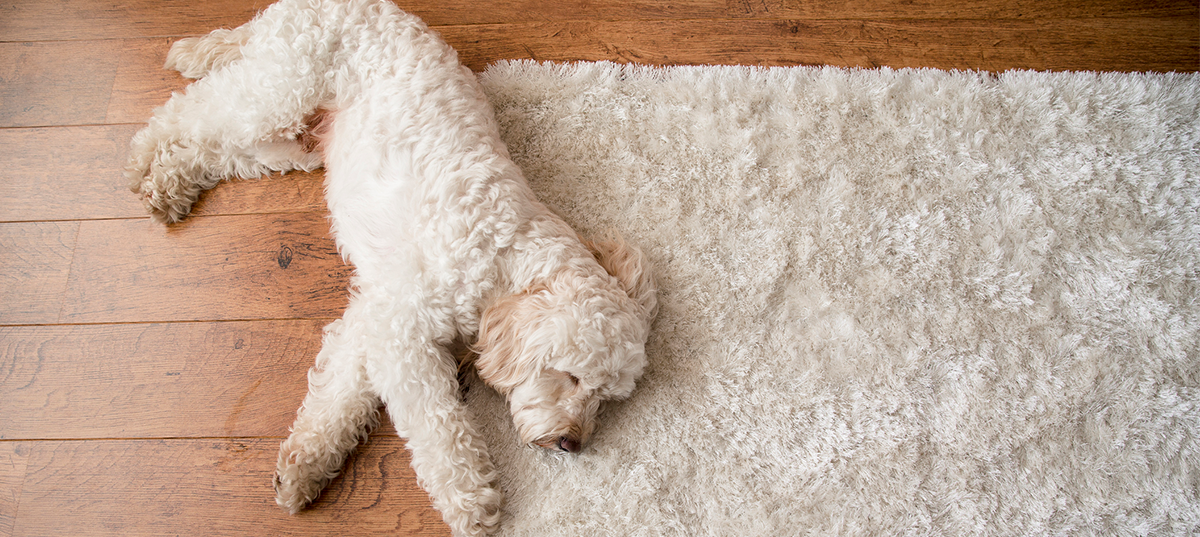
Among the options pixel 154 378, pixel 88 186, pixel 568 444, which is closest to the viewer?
pixel 568 444

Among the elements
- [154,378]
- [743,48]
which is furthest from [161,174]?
[743,48]

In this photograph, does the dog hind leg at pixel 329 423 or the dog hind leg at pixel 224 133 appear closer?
the dog hind leg at pixel 329 423

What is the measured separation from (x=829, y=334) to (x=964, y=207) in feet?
2.26

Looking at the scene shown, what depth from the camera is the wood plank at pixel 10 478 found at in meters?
1.79

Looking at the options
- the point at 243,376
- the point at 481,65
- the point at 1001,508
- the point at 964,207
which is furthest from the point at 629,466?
the point at 481,65

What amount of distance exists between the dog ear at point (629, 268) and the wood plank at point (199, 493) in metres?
0.78

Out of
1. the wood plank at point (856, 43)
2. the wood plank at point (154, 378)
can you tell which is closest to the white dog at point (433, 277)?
the wood plank at point (154, 378)

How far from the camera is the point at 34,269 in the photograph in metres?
2.12

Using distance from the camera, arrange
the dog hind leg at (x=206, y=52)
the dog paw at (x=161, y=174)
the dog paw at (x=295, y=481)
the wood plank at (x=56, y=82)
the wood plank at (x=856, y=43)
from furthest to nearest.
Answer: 1. the wood plank at (x=856, y=43)
2. the wood plank at (x=56, y=82)
3. the dog hind leg at (x=206, y=52)
4. the dog paw at (x=161, y=174)
5. the dog paw at (x=295, y=481)

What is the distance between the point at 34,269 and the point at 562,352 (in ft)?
6.09

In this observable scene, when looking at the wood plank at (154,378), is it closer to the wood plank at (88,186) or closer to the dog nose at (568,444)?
the wood plank at (88,186)

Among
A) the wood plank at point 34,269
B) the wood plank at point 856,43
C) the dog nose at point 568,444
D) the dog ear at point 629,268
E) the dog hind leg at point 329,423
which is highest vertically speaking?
the wood plank at point 856,43

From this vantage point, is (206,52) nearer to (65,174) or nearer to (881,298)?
(65,174)

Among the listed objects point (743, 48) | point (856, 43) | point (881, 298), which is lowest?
point (881, 298)
